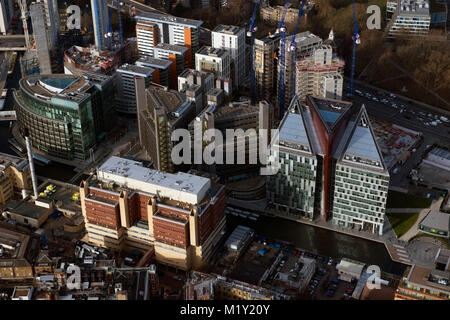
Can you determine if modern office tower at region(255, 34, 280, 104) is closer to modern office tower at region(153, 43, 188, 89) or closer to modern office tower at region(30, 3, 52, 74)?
modern office tower at region(153, 43, 188, 89)

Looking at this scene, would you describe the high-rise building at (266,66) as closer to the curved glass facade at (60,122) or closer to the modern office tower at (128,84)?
the modern office tower at (128,84)

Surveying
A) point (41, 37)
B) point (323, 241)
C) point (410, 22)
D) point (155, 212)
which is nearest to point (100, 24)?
point (41, 37)

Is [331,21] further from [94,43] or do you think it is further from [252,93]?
[94,43]

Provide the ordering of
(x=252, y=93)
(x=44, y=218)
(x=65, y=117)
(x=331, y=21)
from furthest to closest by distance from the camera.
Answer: (x=331, y=21)
(x=252, y=93)
(x=65, y=117)
(x=44, y=218)

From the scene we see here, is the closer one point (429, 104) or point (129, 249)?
point (129, 249)

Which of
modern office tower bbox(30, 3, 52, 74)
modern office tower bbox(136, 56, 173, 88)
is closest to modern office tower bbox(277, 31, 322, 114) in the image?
modern office tower bbox(136, 56, 173, 88)

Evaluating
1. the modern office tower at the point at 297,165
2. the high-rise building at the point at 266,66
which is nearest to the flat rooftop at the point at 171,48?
the high-rise building at the point at 266,66

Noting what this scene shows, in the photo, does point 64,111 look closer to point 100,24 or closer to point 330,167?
point 100,24

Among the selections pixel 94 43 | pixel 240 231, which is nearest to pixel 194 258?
pixel 240 231
